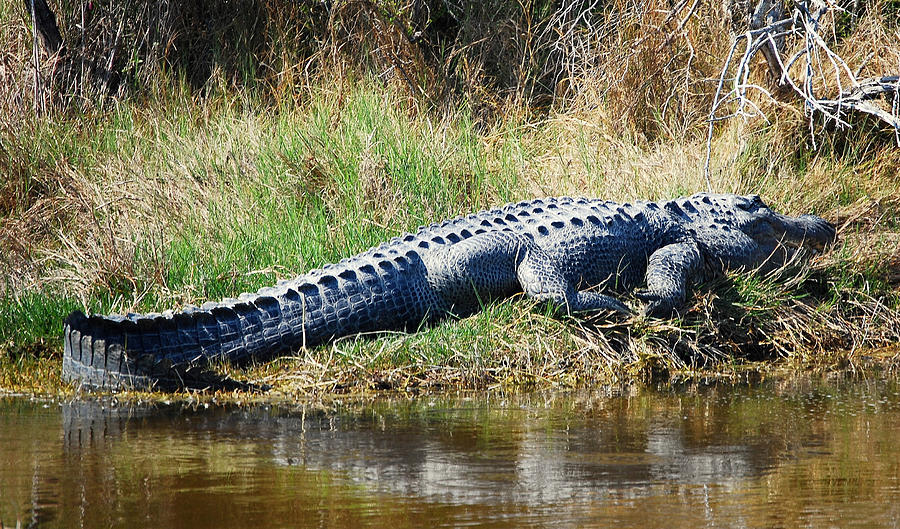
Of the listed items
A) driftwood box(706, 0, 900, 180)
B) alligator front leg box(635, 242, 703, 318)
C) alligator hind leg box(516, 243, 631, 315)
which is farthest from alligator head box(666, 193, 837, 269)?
alligator hind leg box(516, 243, 631, 315)

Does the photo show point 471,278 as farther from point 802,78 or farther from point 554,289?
point 802,78

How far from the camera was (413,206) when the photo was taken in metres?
6.66

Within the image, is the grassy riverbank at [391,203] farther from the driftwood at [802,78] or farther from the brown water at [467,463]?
the brown water at [467,463]

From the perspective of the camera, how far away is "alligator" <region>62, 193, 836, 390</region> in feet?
14.7

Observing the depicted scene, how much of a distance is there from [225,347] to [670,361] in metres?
2.09

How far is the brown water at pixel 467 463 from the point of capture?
9.15 ft

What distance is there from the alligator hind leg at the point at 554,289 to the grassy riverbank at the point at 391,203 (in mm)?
90

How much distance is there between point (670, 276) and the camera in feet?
18.2

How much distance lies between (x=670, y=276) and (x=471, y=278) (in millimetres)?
1096

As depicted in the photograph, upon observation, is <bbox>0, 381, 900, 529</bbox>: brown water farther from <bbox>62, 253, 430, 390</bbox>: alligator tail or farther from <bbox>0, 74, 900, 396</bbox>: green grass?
<bbox>0, 74, 900, 396</bbox>: green grass

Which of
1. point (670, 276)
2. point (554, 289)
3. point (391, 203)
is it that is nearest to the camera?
point (554, 289)

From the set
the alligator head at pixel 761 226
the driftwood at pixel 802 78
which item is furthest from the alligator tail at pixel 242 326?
the driftwood at pixel 802 78

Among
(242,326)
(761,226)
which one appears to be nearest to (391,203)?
(242,326)

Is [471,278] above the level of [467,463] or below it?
above
